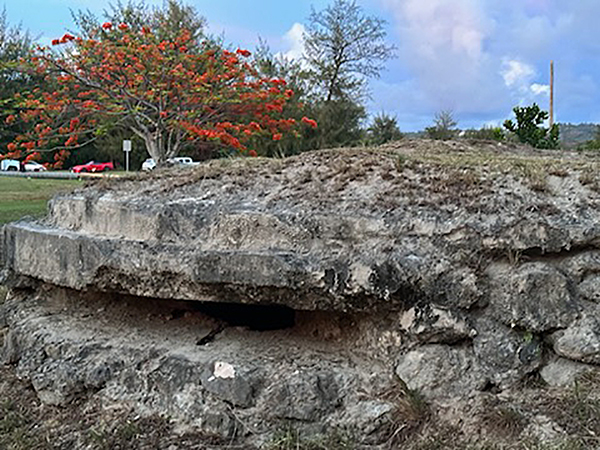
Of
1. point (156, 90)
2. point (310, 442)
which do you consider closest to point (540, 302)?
point (310, 442)

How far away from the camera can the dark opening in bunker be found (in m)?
3.40

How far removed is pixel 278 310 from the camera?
348 centimetres

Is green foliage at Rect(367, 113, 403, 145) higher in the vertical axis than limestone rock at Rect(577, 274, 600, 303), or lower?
higher

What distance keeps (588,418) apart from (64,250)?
8.82 feet

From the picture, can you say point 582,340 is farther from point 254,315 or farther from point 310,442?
point 254,315

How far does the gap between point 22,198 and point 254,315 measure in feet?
34.5

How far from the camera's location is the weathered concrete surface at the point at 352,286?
277cm

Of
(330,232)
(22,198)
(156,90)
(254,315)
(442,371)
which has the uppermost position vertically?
(156,90)

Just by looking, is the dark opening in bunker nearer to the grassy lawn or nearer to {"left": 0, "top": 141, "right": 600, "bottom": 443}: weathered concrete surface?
{"left": 0, "top": 141, "right": 600, "bottom": 443}: weathered concrete surface

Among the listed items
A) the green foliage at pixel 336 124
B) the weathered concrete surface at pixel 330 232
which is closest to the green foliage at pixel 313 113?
the green foliage at pixel 336 124

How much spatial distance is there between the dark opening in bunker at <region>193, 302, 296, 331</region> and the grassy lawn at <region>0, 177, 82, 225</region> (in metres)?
6.40

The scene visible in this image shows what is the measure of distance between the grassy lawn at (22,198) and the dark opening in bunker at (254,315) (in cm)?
640

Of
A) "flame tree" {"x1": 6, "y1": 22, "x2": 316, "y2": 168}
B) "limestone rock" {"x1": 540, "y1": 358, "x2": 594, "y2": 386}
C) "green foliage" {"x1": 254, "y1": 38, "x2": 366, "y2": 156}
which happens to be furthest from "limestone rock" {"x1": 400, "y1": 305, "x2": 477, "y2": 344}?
"green foliage" {"x1": 254, "y1": 38, "x2": 366, "y2": 156}

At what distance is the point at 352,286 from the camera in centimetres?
279
